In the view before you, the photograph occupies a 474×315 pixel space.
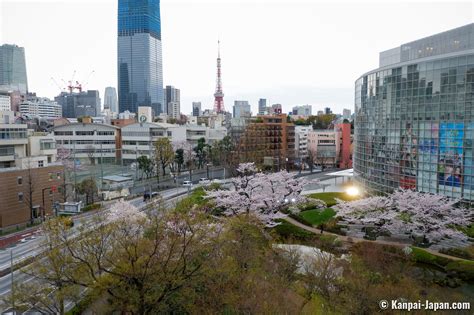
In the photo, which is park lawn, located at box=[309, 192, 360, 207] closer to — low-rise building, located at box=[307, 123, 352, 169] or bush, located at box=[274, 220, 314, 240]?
bush, located at box=[274, 220, 314, 240]

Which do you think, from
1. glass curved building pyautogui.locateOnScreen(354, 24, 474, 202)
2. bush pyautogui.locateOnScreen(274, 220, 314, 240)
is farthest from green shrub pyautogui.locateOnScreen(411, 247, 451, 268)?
glass curved building pyautogui.locateOnScreen(354, 24, 474, 202)

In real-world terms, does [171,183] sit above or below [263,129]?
below

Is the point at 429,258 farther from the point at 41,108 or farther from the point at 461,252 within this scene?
the point at 41,108

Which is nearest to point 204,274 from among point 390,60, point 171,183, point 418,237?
point 418,237

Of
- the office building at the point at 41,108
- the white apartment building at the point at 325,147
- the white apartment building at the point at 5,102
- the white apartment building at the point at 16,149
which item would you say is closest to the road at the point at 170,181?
the white apartment building at the point at 16,149

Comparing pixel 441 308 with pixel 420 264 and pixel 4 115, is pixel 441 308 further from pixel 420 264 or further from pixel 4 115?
pixel 4 115

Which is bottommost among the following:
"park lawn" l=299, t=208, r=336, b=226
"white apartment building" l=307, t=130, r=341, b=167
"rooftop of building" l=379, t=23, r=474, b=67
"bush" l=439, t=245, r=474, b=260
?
"bush" l=439, t=245, r=474, b=260

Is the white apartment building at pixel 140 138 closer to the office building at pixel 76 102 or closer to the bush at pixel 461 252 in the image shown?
the bush at pixel 461 252

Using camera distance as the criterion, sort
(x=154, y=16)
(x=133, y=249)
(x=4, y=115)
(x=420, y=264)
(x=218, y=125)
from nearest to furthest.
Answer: (x=133, y=249) → (x=420, y=264) → (x=4, y=115) → (x=218, y=125) → (x=154, y=16)
